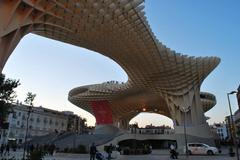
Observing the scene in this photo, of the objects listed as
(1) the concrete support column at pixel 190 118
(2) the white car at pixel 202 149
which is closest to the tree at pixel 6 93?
(2) the white car at pixel 202 149

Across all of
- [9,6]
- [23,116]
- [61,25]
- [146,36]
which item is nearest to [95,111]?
[23,116]

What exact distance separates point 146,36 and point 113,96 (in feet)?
120

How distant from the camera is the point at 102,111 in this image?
74938 mm

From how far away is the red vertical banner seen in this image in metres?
74.0

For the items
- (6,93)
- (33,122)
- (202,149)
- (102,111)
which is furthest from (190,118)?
(33,122)

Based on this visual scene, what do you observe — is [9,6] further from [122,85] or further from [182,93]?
[122,85]

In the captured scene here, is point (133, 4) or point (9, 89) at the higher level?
point (133, 4)

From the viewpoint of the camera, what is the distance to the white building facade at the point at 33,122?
79.4m

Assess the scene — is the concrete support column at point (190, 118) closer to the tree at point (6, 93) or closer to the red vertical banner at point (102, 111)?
the red vertical banner at point (102, 111)

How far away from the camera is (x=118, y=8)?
87.1ft

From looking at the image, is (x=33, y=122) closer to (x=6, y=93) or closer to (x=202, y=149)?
(x=202, y=149)

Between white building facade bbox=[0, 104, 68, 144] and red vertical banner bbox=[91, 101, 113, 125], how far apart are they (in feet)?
40.7

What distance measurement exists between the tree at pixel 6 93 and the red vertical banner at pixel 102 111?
185ft

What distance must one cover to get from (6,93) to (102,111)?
5860cm
